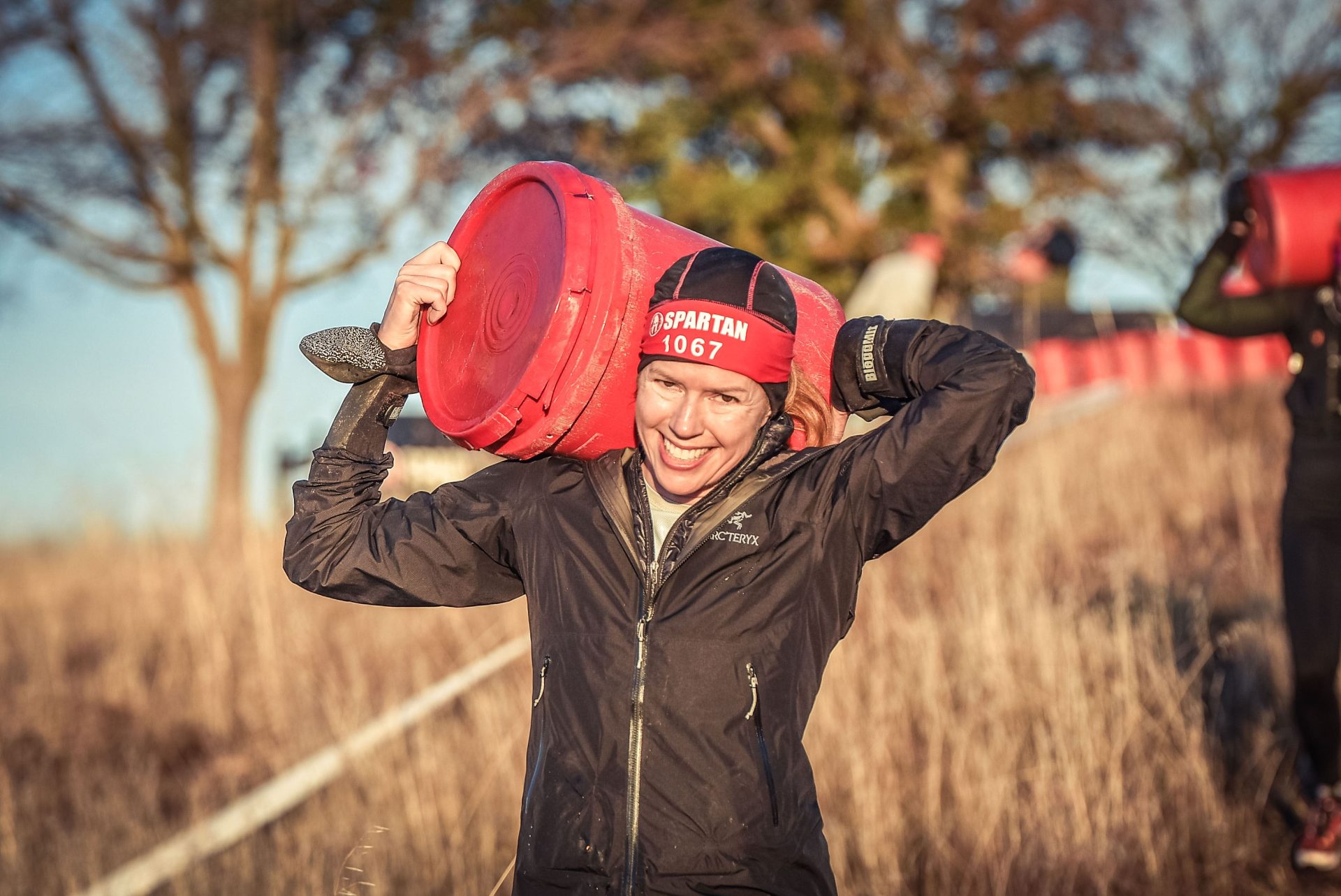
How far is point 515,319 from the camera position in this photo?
2250 mm

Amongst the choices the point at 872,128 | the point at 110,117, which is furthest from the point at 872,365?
the point at 872,128

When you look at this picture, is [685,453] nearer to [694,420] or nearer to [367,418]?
[694,420]

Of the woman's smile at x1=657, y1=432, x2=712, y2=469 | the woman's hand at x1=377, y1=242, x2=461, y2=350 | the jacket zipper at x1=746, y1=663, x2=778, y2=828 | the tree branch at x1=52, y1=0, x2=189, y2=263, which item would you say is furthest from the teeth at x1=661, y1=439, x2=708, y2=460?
the tree branch at x1=52, y1=0, x2=189, y2=263

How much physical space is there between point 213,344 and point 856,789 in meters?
7.26

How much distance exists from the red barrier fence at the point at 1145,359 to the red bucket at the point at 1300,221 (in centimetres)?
1046

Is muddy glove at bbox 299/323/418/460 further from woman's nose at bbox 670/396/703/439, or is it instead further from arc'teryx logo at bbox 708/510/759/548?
arc'teryx logo at bbox 708/510/759/548

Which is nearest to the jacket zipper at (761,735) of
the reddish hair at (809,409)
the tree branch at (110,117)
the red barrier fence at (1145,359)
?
the reddish hair at (809,409)

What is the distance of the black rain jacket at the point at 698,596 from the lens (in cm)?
198

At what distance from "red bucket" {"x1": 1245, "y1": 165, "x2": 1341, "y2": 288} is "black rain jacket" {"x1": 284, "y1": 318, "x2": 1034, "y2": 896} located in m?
2.40

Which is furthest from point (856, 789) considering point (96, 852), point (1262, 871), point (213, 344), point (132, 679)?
point (213, 344)

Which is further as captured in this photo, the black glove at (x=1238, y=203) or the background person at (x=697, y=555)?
the black glove at (x=1238, y=203)

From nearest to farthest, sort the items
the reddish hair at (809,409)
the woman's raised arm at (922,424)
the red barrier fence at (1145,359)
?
the woman's raised arm at (922,424) < the reddish hair at (809,409) < the red barrier fence at (1145,359)

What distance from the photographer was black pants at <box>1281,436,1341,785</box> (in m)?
3.85

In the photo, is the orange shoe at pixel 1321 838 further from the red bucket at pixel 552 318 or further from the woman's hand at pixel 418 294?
the woman's hand at pixel 418 294
